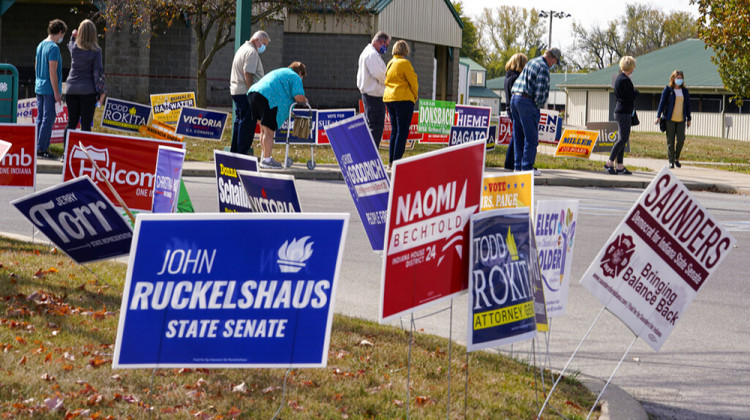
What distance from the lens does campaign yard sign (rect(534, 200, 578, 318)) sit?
5.20 metres

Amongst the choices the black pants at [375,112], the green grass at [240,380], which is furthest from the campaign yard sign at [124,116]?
the green grass at [240,380]

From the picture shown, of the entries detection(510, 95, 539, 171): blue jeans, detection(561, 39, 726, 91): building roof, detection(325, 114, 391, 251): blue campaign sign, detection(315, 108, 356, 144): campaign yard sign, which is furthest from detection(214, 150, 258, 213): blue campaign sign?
detection(561, 39, 726, 91): building roof

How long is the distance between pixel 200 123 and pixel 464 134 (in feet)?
16.9

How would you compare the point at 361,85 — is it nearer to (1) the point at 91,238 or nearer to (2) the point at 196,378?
(1) the point at 91,238

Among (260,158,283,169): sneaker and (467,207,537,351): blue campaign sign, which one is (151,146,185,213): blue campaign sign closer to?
(467,207,537,351): blue campaign sign

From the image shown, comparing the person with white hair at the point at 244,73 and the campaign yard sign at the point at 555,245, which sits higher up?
the person with white hair at the point at 244,73

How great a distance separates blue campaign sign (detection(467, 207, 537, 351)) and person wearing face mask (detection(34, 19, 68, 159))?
10.2m

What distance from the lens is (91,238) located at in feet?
19.0

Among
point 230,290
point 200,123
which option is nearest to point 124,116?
point 200,123

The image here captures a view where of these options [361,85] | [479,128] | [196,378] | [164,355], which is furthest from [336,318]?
[479,128]

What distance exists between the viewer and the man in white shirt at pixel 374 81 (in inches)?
563

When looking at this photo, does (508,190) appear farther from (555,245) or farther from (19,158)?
(19,158)

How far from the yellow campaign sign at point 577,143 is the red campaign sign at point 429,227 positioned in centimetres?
1621

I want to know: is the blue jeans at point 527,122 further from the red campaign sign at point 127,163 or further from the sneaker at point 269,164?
the red campaign sign at point 127,163
